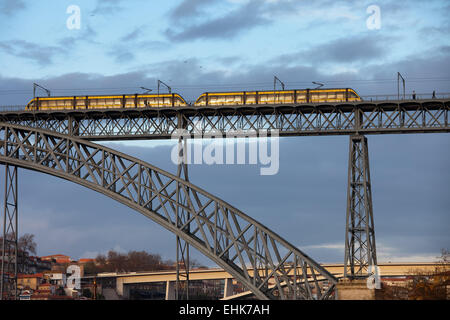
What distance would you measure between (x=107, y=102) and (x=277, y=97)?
49.0ft

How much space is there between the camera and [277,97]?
62375 millimetres

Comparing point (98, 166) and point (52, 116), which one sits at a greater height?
point (52, 116)

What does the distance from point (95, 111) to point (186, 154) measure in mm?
8769

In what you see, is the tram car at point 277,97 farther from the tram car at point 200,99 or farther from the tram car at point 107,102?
the tram car at point 107,102

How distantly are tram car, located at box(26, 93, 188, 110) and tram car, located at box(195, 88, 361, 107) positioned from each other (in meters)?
2.44

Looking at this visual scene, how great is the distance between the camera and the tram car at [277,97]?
6112 centimetres

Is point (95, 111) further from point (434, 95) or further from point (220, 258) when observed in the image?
point (434, 95)

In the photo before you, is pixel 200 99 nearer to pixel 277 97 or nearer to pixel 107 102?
pixel 277 97

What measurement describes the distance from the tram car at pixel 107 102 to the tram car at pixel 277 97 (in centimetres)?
244

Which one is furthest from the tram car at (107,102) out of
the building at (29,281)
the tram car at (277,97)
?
the building at (29,281)

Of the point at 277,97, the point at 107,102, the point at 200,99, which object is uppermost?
the point at 107,102

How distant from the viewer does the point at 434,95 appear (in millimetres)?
58531

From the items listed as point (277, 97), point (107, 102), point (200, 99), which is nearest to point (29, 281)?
point (107, 102)
